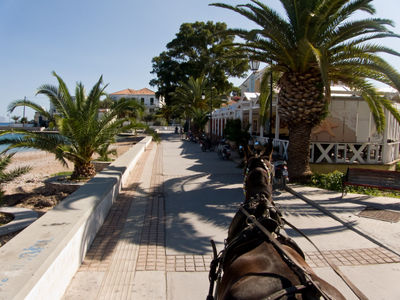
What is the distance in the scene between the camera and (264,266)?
2064 millimetres

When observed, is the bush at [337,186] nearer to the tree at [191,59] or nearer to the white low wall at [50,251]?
the white low wall at [50,251]

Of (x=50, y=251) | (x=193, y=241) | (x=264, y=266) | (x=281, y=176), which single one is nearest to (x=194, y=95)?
(x=281, y=176)

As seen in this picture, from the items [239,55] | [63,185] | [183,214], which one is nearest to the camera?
[183,214]

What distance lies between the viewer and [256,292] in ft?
5.93

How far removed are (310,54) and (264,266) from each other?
7.85m

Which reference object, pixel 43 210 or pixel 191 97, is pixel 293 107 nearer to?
pixel 43 210

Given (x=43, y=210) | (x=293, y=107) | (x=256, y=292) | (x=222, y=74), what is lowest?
(x=43, y=210)

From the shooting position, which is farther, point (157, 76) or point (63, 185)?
point (157, 76)

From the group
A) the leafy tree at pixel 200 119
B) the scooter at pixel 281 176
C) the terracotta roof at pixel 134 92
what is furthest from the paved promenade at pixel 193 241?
the terracotta roof at pixel 134 92

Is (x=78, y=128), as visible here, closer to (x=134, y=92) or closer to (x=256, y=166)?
(x=256, y=166)

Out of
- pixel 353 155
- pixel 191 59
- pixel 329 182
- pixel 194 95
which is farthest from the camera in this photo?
pixel 191 59

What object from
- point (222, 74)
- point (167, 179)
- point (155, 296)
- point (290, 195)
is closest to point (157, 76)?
point (222, 74)

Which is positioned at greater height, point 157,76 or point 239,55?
point 157,76

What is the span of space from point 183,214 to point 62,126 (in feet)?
14.2
